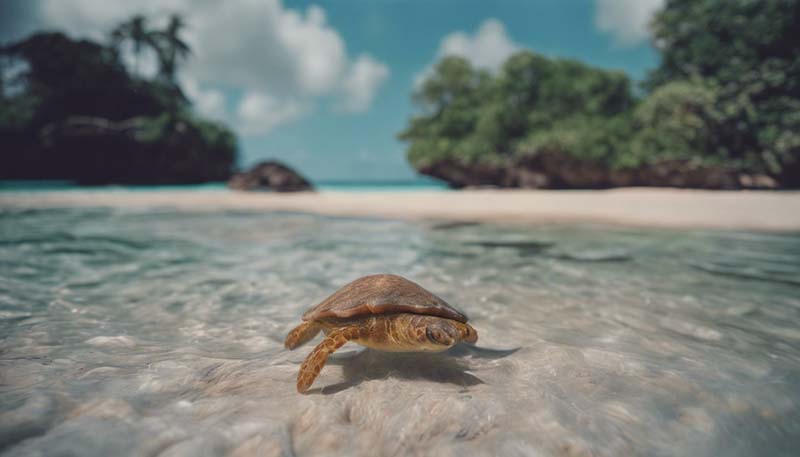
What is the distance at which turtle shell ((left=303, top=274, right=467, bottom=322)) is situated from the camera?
7.43 ft

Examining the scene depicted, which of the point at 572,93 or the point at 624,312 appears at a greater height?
the point at 572,93

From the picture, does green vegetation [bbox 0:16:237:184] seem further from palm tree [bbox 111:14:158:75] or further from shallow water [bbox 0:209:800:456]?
shallow water [bbox 0:209:800:456]

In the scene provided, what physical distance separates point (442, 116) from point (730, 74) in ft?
55.6

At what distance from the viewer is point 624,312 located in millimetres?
3586

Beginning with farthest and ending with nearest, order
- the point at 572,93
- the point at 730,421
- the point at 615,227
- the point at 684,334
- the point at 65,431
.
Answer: the point at 572,93 < the point at 615,227 < the point at 684,334 < the point at 730,421 < the point at 65,431

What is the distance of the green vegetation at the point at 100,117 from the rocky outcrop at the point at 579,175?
24.6 meters

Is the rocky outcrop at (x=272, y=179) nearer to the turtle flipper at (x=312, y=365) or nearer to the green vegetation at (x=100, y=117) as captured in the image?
the green vegetation at (x=100, y=117)

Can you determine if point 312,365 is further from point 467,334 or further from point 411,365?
point 467,334

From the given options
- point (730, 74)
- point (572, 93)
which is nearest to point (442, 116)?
point (572, 93)

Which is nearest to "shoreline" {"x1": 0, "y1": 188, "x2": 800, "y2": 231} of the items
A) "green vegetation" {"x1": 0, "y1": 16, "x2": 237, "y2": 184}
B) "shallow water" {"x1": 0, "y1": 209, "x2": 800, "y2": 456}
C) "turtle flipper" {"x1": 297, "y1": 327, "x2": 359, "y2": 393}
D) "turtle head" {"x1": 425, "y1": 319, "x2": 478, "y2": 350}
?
"shallow water" {"x1": 0, "y1": 209, "x2": 800, "y2": 456}

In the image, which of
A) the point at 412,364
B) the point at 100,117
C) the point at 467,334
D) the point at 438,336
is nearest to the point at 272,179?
the point at 412,364

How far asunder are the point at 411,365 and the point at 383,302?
0.51m

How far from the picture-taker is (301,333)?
2.70 meters

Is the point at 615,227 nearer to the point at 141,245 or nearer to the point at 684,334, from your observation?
the point at 684,334
